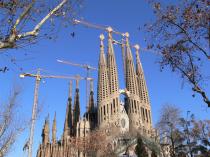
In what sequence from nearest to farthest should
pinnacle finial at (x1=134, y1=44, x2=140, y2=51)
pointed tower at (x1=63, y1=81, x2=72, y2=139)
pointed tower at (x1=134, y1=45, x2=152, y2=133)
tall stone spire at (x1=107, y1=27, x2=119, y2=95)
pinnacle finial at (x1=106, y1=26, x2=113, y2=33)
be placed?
tall stone spire at (x1=107, y1=27, x2=119, y2=95)
pointed tower at (x1=134, y1=45, x2=152, y2=133)
pointed tower at (x1=63, y1=81, x2=72, y2=139)
pinnacle finial at (x1=106, y1=26, x2=113, y2=33)
pinnacle finial at (x1=134, y1=44, x2=140, y2=51)

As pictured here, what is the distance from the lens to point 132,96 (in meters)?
81.0

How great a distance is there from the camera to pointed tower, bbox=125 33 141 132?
77375mm

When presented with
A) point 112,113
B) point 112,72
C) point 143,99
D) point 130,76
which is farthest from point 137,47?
point 112,113

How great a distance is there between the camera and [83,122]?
3135 inches

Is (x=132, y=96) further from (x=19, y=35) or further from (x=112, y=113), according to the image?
(x=19, y=35)

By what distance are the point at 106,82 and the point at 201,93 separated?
6896cm

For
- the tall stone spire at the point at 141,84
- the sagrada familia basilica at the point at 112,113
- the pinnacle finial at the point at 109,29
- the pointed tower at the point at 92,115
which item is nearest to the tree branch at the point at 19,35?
the sagrada familia basilica at the point at 112,113

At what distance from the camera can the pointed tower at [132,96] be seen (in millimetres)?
77375

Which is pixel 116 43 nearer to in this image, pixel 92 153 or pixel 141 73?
pixel 141 73

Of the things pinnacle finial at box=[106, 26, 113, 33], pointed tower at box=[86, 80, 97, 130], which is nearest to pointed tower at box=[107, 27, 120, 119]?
pointed tower at box=[86, 80, 97, 130]

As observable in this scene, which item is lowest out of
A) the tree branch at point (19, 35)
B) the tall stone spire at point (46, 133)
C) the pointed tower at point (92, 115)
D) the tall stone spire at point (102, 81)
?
the tree branch at point (19, 35)

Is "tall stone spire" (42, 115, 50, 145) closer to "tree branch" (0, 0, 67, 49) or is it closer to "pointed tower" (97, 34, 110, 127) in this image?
"pointed tower" (97, 34, 110, 127)

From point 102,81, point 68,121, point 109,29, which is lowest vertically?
point 68,121

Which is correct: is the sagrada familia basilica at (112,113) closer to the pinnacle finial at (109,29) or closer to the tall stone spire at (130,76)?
the tall stone spire at (130,76)
